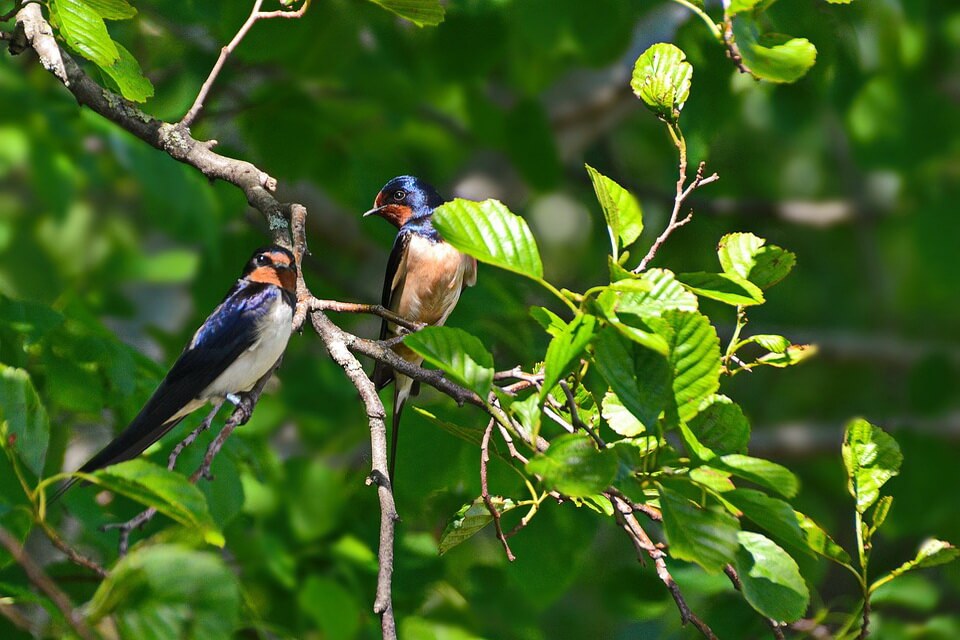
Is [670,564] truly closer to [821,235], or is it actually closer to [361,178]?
[361,178]

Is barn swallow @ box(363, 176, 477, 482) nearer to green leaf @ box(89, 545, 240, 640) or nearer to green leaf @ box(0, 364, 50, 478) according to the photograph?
green leaf @ box(0, 364, 50, 478)

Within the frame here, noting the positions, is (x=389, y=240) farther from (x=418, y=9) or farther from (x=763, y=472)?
(x=763, y=472)

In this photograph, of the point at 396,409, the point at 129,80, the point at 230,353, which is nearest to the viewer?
the point at 129,80

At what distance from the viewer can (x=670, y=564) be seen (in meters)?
3.23

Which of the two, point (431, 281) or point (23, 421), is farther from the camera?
point (431, 281)

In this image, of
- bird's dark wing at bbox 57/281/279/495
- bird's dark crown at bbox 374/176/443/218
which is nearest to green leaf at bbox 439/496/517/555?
bird's dark wing at bbox 57/281/279/495

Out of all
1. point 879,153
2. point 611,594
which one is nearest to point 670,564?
point 611,594

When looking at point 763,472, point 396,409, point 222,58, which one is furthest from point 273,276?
point 763,472

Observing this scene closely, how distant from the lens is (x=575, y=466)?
1.54 metres

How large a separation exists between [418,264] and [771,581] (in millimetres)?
2184

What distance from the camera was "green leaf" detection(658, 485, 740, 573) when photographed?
158 cm

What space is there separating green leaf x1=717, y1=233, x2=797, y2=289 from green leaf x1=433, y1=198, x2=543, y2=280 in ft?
1.17

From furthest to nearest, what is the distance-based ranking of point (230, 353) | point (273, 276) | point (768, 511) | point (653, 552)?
1. point (273, 276)
2. point (230, 353)
3. point (653, 552)
4. point (768, 511)

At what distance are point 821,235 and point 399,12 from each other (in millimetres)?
7218
